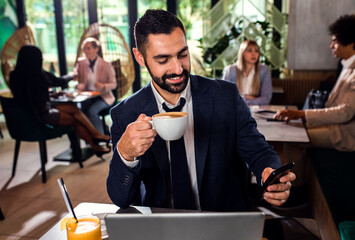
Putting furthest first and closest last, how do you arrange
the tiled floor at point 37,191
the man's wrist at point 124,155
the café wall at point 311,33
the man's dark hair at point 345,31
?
the café wall at point 311,33 → the man's dark hair at point 345,31 → the tiled floor at point 37,191 → the man's wrist at point 124,155

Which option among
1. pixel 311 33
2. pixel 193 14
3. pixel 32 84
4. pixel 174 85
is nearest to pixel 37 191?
pixel 32 84

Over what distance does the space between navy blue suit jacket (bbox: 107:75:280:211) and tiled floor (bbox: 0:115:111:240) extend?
4.89 ft

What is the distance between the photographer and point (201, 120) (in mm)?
1333

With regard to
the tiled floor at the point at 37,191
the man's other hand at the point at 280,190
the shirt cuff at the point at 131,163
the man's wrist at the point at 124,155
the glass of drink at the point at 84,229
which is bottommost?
the tiled floor at the point at 37,191

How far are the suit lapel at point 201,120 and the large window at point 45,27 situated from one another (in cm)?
594

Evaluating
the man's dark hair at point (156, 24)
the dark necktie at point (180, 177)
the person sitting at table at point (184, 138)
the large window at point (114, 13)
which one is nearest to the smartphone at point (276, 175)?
the person sitting at table at point (184, 138)

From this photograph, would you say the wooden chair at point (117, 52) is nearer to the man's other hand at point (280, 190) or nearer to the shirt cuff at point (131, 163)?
the shirt cuff at point (131, 163)

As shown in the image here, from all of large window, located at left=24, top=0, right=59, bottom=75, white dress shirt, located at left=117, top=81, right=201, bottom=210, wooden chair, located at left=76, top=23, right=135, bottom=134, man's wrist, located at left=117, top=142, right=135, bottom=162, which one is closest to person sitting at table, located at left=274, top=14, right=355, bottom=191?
white dress shirt, located at left=117, top=81, right=201, bottom=210

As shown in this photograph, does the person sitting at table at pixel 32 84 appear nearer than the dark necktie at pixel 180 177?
No

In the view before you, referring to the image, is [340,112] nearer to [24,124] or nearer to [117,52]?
[24,124]

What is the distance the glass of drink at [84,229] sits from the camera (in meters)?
0.79

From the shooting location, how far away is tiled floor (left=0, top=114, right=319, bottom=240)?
2.51m

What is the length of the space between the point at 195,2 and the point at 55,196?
14.4 ft

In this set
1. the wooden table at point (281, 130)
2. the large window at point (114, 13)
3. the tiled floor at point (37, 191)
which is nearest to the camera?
the wooden table at point (281, 130)
